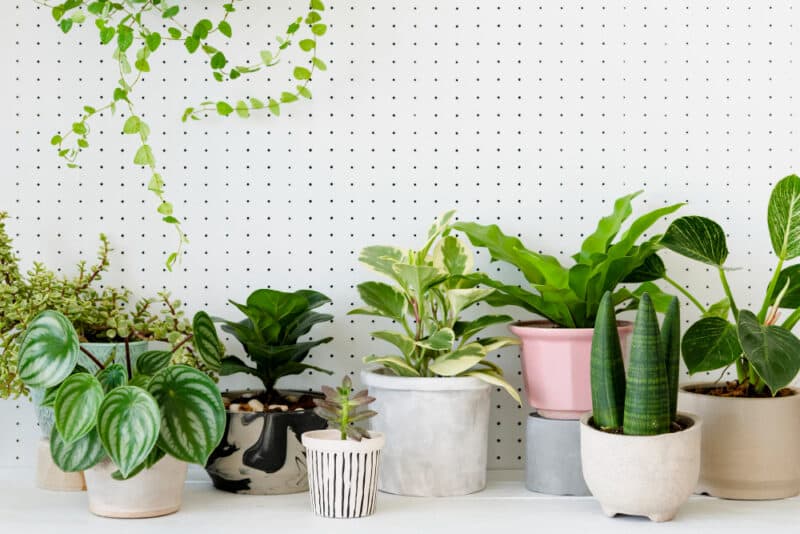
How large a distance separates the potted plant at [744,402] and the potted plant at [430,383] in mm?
249

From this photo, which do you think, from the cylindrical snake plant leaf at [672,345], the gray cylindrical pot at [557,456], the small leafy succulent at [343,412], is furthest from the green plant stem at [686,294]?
the small leafy succulent at [343,412]

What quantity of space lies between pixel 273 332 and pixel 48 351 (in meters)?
0.30

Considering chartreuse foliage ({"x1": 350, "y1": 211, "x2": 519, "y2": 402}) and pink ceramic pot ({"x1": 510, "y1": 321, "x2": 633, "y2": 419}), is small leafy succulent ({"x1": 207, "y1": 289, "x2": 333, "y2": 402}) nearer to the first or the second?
chartreuse foliage ({"x1": 350, "y1": 211, "x2": 519, "y2": 402})

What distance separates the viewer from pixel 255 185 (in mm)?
1362

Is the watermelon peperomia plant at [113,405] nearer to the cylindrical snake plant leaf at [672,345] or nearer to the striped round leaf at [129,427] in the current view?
the striped round leaf at [129,427]

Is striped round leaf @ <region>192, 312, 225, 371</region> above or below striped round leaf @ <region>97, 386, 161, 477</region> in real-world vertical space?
above

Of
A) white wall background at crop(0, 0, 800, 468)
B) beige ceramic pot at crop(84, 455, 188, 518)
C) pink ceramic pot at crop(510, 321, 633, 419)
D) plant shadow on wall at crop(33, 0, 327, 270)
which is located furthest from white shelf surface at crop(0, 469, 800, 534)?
plant shadow on wall at crop(33, 0, 327, 270)

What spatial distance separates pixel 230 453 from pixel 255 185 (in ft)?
1.36

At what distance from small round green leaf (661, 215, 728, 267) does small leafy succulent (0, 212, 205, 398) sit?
0.66 meters

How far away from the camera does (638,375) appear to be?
1.02m

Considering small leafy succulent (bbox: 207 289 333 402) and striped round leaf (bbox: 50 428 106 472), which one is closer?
striped round leaf (bbox: 50 428 106 472)

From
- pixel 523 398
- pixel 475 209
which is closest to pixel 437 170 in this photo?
pixel 475 209

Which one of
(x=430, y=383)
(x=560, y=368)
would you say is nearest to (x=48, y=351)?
(x=430, y=383)

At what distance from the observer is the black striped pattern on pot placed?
106 centimetres
